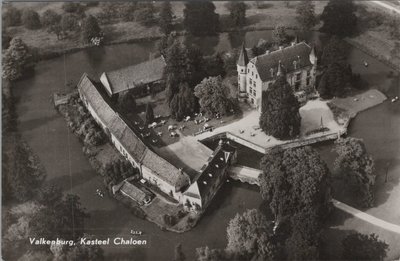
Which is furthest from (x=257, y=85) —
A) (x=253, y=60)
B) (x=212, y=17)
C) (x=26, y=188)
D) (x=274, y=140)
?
(x=26, y=188)

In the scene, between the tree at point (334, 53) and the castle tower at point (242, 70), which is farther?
the castle tower at point (242, 70)

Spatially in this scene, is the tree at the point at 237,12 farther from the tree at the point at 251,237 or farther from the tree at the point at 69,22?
the tree at the point at 251,237

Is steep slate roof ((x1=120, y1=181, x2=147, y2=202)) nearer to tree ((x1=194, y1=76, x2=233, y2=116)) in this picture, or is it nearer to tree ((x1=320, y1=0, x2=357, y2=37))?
tree ((x1=194, y1=76, x2=233, y2=116))

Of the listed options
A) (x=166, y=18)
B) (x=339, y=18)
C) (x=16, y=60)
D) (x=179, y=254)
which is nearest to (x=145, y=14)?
(x=166, y=18)

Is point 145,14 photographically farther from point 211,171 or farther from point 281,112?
point 211,171

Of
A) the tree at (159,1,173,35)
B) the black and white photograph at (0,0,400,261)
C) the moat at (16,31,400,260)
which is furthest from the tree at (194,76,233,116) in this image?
the tree at (159,1,173,35)

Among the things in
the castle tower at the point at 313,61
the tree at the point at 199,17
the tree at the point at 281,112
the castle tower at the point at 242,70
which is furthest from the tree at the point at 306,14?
the tree at the point at 281,112
